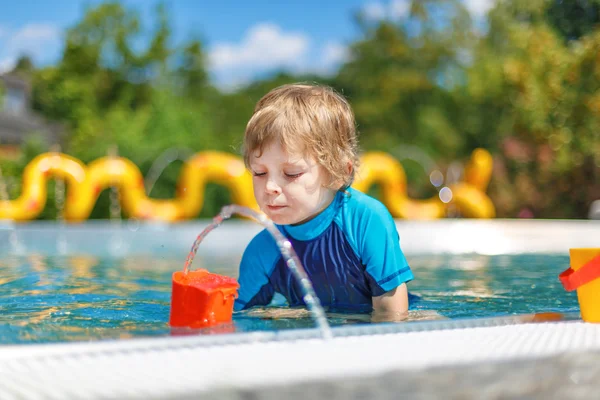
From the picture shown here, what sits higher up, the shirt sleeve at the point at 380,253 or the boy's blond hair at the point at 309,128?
the boy's blond hair at the point at 309,128

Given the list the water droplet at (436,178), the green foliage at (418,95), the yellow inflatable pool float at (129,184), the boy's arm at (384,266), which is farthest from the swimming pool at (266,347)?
the water droplet at (436,178)

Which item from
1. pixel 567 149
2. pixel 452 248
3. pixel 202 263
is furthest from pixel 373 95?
pixel 202 263

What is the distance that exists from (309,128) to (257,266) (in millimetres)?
757

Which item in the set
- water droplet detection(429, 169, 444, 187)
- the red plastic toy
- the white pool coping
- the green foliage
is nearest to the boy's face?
the red plastic toy

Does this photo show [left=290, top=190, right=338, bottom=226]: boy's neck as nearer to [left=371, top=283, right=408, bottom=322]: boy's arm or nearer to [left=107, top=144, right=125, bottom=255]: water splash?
[left=371, top=283, right=408, bottom=322]: boy's arm

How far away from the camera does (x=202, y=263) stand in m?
6.78

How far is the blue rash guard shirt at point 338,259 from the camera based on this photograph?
114 inches

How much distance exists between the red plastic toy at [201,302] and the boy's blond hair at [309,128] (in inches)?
22.8

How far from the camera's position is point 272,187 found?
268 cm

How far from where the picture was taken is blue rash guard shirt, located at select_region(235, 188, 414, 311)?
2.90m

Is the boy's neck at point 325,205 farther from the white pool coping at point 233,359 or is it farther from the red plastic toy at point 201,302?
the white pool coping at point 233,359

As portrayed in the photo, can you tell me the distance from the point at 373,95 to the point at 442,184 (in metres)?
17.0

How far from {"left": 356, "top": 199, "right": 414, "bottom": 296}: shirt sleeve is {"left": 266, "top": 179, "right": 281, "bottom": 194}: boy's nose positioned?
452mm

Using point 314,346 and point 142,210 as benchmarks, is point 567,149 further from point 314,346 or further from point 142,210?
point 314,346
